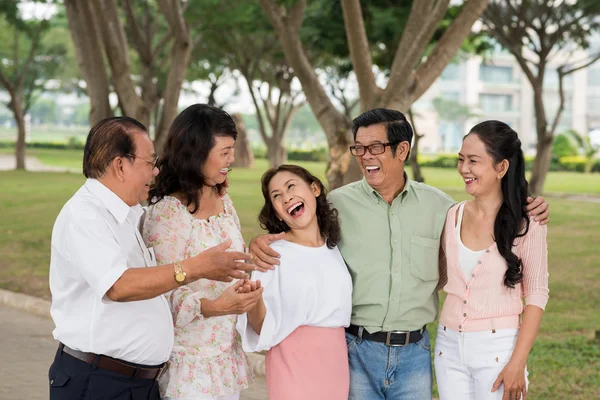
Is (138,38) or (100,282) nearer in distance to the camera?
(100,282)

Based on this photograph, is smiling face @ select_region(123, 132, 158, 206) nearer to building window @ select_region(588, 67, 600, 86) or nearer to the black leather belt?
the black leather belt

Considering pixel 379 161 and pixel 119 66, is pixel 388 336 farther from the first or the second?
pixel 119 66

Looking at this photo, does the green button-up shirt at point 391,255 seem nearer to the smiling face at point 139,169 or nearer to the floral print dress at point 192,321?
the floral print dress at point 192,321

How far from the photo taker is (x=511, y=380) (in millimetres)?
3748

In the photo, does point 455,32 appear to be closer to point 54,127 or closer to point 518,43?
point 518,43

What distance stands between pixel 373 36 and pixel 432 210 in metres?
12.1

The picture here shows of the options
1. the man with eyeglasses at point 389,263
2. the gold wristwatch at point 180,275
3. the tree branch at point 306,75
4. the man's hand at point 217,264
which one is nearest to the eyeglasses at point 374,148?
the man with eyeglasses at point 389,263

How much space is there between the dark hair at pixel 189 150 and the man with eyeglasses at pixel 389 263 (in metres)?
0.66

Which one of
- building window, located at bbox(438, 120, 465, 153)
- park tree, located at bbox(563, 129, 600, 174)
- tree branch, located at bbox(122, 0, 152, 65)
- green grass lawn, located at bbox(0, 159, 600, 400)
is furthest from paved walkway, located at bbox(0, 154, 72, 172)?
building window, located at bbox(438, 120, 465, 153)

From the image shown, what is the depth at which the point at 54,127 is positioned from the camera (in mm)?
134875

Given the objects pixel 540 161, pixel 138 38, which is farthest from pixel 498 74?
pixel 138 38

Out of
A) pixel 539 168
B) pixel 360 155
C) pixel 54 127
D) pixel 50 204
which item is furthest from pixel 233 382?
pixel 54 127

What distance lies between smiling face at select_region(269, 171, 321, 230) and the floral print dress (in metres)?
0.26

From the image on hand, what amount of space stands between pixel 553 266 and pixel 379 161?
433 inches
